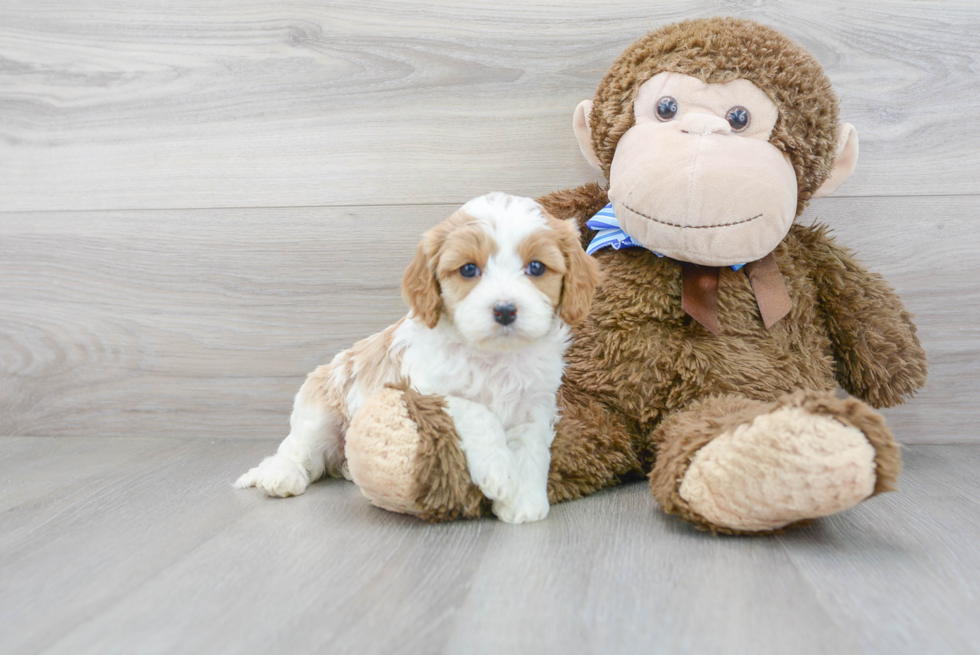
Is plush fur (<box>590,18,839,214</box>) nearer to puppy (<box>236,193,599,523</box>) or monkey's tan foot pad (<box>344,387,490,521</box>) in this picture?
puppy (<box>236,193,599,523</box>)

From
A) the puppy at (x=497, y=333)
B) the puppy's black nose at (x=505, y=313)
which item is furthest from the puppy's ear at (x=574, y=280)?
the puppy's black nose at (x=505, y=313)

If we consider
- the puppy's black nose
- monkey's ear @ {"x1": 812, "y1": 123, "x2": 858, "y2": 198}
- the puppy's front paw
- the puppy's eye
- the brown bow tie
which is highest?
monkey's ear @ {"x1": 812, "y1": 123, "x2": 858, "y2": 198}

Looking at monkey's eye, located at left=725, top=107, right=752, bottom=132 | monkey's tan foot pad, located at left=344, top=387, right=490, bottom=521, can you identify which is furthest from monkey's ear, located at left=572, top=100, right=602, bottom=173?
monkey's tan foot pad, located at left=344, top=387, right=490, bottom=521

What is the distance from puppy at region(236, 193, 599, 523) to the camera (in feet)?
3.71

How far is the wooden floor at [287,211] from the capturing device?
1.30m

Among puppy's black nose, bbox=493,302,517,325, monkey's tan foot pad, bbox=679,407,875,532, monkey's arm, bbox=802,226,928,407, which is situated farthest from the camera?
monkey's arm, bbox=802,226,928,407

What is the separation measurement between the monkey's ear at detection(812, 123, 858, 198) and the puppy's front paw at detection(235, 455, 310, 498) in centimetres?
107

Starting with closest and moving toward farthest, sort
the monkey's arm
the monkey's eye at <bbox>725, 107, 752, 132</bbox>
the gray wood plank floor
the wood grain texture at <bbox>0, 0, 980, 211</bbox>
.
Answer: the gray wood plank floor → the monkey's eye at <bbox>725, 107, 752, 132</bbox> → the monkey's arm → the wood grain texture at <bbox>0, 0, 980, 211</bbox>

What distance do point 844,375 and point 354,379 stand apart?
0.94 metres

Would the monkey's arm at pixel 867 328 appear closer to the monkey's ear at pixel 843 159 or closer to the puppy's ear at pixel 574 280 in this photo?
the monkey's ear at pixel 843 159

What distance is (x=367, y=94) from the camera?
1.73 m

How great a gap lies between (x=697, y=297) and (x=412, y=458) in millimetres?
586

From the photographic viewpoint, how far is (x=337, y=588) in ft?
3.07

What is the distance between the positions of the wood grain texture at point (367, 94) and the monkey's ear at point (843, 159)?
27 centimetres
